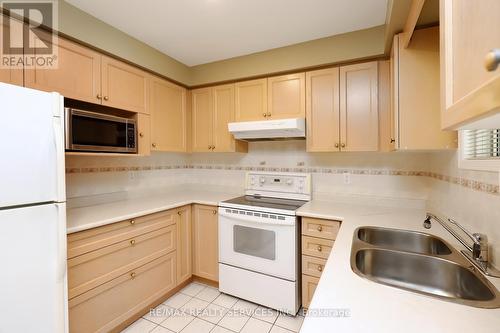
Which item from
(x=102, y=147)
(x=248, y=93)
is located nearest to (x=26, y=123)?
(x=102, y=147)

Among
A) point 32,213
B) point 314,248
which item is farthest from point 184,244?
point 32,213

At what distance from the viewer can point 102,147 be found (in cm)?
176

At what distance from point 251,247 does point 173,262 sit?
77cm

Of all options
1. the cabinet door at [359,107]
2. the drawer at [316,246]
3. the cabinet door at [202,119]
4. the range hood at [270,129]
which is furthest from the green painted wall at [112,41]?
the drawer at [316,246]

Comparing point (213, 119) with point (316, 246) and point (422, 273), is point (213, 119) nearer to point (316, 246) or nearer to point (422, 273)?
point (316, 246)

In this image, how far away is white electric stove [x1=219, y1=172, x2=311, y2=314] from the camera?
1.86m

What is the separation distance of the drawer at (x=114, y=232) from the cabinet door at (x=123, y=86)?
3.20 feet

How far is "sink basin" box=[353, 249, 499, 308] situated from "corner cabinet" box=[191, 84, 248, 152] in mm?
1706

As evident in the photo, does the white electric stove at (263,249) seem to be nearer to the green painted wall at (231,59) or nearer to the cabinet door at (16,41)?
the green painted wall at (231,59)

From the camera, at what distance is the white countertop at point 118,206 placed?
1538 millimetres

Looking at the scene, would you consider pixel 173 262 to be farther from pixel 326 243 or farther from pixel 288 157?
pixel 288 157

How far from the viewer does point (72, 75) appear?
1.64 meters

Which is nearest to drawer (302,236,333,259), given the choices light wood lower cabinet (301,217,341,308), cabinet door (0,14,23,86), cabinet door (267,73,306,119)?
light wood lower cabinet (301,217,341,308)

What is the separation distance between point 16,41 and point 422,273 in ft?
8.44
